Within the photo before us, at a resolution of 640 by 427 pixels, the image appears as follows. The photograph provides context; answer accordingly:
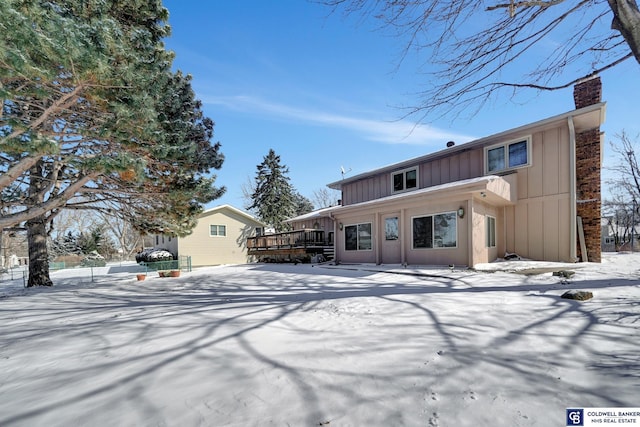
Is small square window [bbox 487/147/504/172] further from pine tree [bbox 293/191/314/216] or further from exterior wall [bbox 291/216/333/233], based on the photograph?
pine tree [bbox 293/191/314/216]

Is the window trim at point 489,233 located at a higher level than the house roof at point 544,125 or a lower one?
lower

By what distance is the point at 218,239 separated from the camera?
21906 mm

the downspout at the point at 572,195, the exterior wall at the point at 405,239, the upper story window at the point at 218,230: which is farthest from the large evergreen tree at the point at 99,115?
the downspout at the point at 572,195

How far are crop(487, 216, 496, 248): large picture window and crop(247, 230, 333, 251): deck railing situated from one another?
26.1 feet

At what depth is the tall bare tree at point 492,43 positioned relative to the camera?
4.89 meters

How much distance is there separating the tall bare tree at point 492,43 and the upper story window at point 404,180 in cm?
831

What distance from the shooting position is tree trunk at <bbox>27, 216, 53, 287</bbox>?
10625 millimetres

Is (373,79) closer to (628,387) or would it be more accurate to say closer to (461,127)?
(461,127)

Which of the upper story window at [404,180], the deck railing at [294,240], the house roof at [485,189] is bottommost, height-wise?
the deck railing at [294,240]

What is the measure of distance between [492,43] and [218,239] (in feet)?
66.5

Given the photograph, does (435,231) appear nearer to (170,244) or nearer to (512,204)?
(512,204)

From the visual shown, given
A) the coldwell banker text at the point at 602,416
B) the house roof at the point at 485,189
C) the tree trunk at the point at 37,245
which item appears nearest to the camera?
the coldwell banker text at the point at 602,416

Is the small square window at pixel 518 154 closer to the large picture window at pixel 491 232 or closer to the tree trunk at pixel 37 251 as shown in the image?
the large picture window at pixel 491 232

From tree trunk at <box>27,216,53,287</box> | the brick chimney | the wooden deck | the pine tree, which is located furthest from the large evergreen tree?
the pine tree
